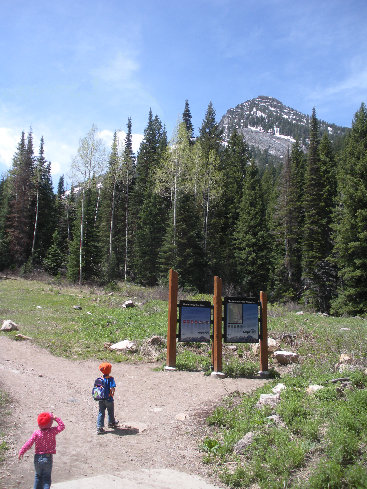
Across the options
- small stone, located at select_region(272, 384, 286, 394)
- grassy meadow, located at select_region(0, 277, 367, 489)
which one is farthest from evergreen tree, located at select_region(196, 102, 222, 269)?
small stone, located at select_region(272, 384, 286, 394)

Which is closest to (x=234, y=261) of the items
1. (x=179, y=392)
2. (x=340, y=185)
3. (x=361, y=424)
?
(x=340, y=185)

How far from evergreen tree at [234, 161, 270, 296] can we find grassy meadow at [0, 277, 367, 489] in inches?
976

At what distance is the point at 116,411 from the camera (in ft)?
25.3

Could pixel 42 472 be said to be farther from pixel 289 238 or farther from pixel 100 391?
pixel 289 238

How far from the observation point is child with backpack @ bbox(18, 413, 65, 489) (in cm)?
428

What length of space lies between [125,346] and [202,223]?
26.8 m

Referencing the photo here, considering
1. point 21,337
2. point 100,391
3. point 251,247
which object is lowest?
point 21,337

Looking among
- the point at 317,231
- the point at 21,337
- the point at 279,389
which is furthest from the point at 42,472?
the point at 317,231

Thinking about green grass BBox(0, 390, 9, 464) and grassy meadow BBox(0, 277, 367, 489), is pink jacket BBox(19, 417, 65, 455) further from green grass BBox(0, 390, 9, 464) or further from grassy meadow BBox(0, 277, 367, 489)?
grassy meadow BBox(0, 277, 367, 489)

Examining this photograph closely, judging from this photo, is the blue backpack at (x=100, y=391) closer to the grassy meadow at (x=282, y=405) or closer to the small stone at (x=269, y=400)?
the grassy meadow at (x=282, y=405)

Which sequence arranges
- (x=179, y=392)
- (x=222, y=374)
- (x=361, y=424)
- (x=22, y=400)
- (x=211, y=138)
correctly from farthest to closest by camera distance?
(x=211, y=138), (x=222, y=374), (x=179, y=392), (x=22, y=400), (x=361, y=424)

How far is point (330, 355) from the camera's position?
36.1 ft

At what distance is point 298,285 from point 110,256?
20.1m

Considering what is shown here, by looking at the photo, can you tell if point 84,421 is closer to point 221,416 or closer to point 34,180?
point 221,416
